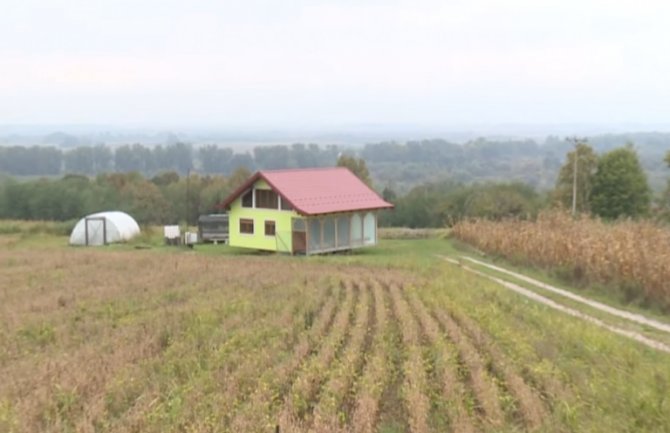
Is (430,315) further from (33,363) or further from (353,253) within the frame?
(353,253)

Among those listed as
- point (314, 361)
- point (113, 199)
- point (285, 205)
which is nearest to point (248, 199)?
point (285, 205)

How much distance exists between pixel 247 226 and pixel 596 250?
14.3 m

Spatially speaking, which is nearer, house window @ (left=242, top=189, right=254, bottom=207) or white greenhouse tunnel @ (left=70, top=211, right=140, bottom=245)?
house window @ (left=242, top=189, right=254, bottom=207)

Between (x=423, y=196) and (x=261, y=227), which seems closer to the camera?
(x=261, y=227)

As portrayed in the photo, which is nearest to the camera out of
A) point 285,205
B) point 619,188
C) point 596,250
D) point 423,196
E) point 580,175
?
→ point 596,250

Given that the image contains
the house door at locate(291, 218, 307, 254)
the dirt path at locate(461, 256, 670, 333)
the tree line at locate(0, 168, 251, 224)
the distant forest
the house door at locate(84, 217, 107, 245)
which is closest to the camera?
the dirt path at locate(461, 256, 670, 333)

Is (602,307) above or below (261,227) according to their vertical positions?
below

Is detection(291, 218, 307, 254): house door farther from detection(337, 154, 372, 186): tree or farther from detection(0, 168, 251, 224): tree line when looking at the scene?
→ detection(337, 154, 372, 186): tree

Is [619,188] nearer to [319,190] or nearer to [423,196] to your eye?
[423,196]

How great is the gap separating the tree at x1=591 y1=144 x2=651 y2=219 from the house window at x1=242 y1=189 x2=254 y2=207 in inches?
972

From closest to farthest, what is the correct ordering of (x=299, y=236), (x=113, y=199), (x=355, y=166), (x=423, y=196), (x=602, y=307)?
(x=602, y=307) < (x=299, y=236) < (x=355, y=166) < (x=113, y=199) < (x=423, y=196)

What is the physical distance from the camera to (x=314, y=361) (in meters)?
10.3

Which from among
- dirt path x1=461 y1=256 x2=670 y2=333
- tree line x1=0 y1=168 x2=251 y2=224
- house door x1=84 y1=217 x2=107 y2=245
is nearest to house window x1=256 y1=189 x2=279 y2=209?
house door x1=84 y1=217 x2=107 y2=245

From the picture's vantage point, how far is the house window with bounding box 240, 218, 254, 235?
29969mm
